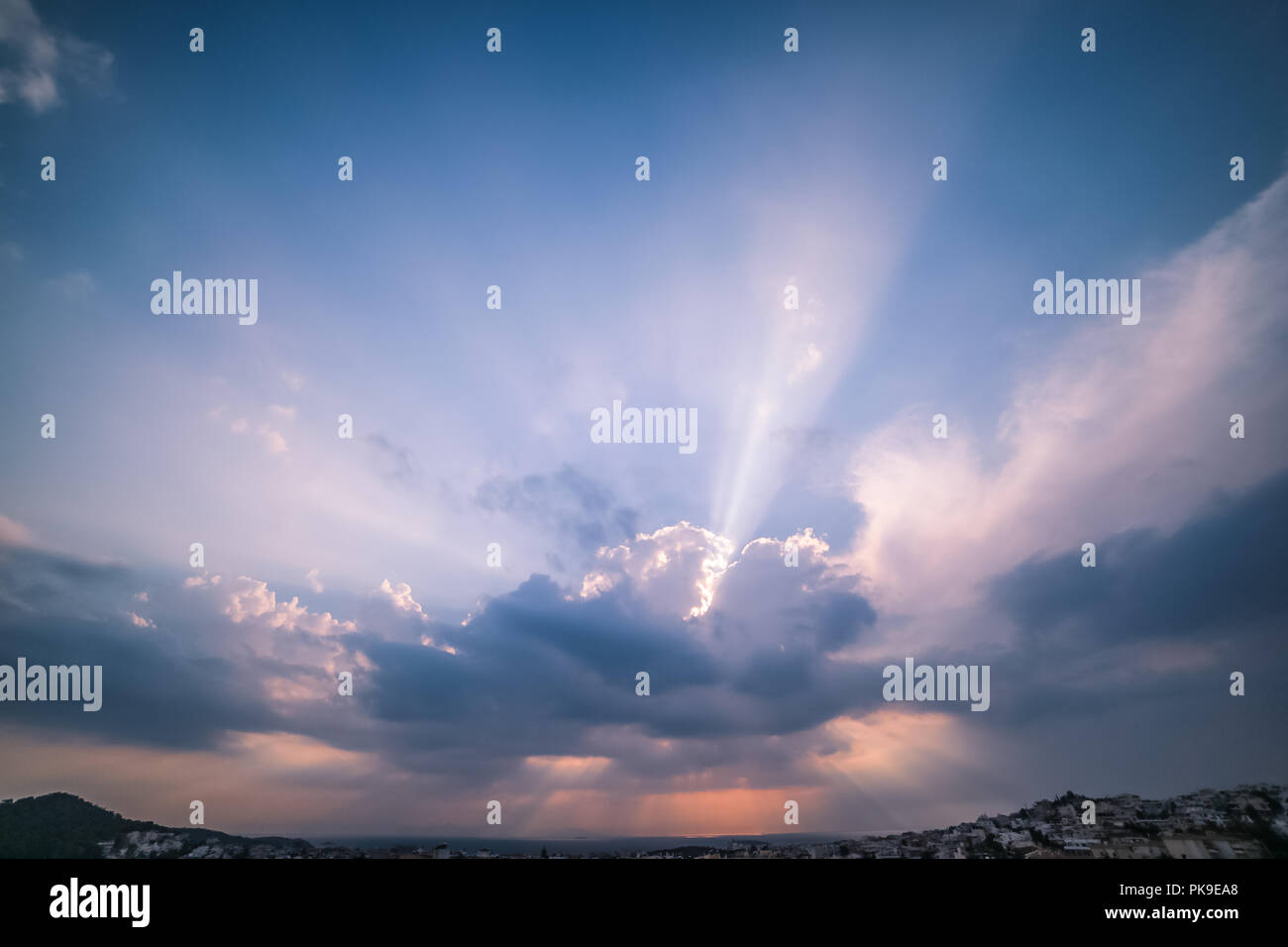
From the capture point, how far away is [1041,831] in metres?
40.1
